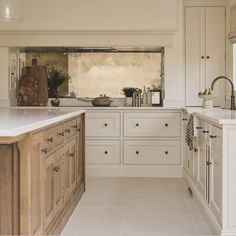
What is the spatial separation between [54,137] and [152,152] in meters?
2.90

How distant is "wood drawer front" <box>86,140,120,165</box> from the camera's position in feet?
20.1

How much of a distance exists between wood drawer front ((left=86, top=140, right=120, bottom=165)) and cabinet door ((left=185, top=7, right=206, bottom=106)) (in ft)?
4.02

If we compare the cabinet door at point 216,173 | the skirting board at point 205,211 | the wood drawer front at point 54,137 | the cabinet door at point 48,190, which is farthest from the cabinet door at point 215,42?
the cabinet door at point 48,190

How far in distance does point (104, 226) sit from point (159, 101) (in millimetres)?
3042

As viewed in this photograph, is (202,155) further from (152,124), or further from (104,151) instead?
(104,151)

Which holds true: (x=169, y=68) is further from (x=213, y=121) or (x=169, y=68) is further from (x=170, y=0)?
(x=213, y=121)

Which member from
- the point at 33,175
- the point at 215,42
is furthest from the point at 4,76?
the point at 33,175

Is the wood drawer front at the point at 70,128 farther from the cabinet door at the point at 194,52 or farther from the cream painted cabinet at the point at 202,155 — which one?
the cabinet door at the point at 194,52

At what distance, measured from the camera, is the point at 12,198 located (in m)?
2.52

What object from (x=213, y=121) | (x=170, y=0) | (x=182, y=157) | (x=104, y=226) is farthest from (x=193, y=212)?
(x=170, y=0)

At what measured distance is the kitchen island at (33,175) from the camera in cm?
251

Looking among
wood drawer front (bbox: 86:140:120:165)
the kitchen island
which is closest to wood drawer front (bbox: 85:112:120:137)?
wood drawer front (bbox: 86:140:120:165)

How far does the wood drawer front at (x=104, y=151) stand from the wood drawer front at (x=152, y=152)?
117 mm

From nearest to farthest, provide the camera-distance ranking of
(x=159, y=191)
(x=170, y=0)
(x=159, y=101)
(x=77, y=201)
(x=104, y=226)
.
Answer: (x=104, y=226) → (x=77, y=201) → (x=159, y=191) → (x=170, y=0) → (x=159, y=101)
